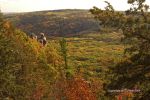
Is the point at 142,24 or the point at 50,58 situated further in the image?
the point at 50,58

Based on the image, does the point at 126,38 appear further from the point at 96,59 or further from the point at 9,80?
the point at 96,59

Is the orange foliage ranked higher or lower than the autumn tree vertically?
lower

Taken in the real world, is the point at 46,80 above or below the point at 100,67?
above

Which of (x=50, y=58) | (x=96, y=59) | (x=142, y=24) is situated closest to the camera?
(x=142, y=24)

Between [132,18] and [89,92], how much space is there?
5832 centimetres

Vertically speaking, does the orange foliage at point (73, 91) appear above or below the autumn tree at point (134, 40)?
below

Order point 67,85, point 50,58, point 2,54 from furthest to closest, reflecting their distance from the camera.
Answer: point 50,58 < point 67,85 < point 2,54

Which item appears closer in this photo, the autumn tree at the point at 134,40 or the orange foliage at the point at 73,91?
the autumn tree at the point at 134,40

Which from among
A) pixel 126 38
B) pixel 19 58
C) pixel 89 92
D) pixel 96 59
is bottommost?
pixel 96 59

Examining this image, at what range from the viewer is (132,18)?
2962 cm

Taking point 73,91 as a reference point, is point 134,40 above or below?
above

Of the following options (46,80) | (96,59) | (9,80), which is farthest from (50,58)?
(96,59)

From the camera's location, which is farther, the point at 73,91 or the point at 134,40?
the point at 73,91

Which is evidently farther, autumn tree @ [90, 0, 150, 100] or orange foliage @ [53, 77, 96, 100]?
orange foliage @ [53, 77, 96, 100]
